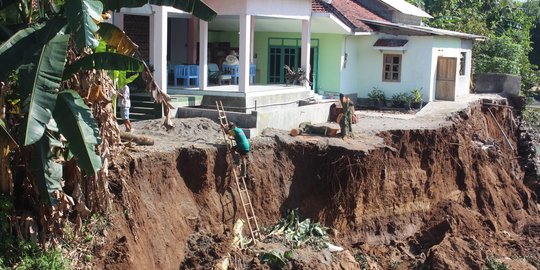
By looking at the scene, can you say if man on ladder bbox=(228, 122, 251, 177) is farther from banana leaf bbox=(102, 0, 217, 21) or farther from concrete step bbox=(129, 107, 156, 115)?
banana leaf bbox=(102, 0, 217, 21)

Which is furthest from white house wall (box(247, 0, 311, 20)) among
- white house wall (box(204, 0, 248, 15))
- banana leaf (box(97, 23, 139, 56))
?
banana leaf (box(97, 23, 139, 56))

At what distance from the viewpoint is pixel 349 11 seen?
34.0 meters

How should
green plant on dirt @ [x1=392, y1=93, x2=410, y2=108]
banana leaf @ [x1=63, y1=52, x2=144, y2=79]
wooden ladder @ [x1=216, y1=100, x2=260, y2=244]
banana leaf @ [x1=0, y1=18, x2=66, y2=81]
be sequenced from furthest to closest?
green plant on dirt @ [x1=392, y1=93, x2=410, y2=108], wooden ladder @ [x1=216, y1=100, x2=260, y2=244], banana leaf @ [x1=63, y1=52, x2=144, y2=79], banana leaf @ [x1=0, y1=18, x2=66, y2=81]

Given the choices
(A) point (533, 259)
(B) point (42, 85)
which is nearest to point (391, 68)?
(A) point (533, 259)

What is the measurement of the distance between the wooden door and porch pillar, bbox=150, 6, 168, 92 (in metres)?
13.3

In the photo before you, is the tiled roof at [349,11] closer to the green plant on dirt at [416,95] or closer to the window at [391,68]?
the window at [391,68]

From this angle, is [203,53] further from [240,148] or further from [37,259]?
[37,259]

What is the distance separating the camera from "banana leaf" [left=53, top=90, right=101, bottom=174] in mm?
13773

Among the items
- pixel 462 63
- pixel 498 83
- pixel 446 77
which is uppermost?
pixel 462 63

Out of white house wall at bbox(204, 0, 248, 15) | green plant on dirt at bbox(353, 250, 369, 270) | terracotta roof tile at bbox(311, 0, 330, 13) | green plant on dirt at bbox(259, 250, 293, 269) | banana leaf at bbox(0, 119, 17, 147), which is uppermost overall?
terracotta roof tile at bbox(311, 0, 330, 13)

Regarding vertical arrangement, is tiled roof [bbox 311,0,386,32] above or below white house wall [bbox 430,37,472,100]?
above

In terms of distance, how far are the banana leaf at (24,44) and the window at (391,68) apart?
20727 mm

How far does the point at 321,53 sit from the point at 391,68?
2915 millimetres

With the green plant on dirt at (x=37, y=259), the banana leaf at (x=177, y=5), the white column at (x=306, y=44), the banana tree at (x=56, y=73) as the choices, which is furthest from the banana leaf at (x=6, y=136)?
the white column at (x=306, y=44)
